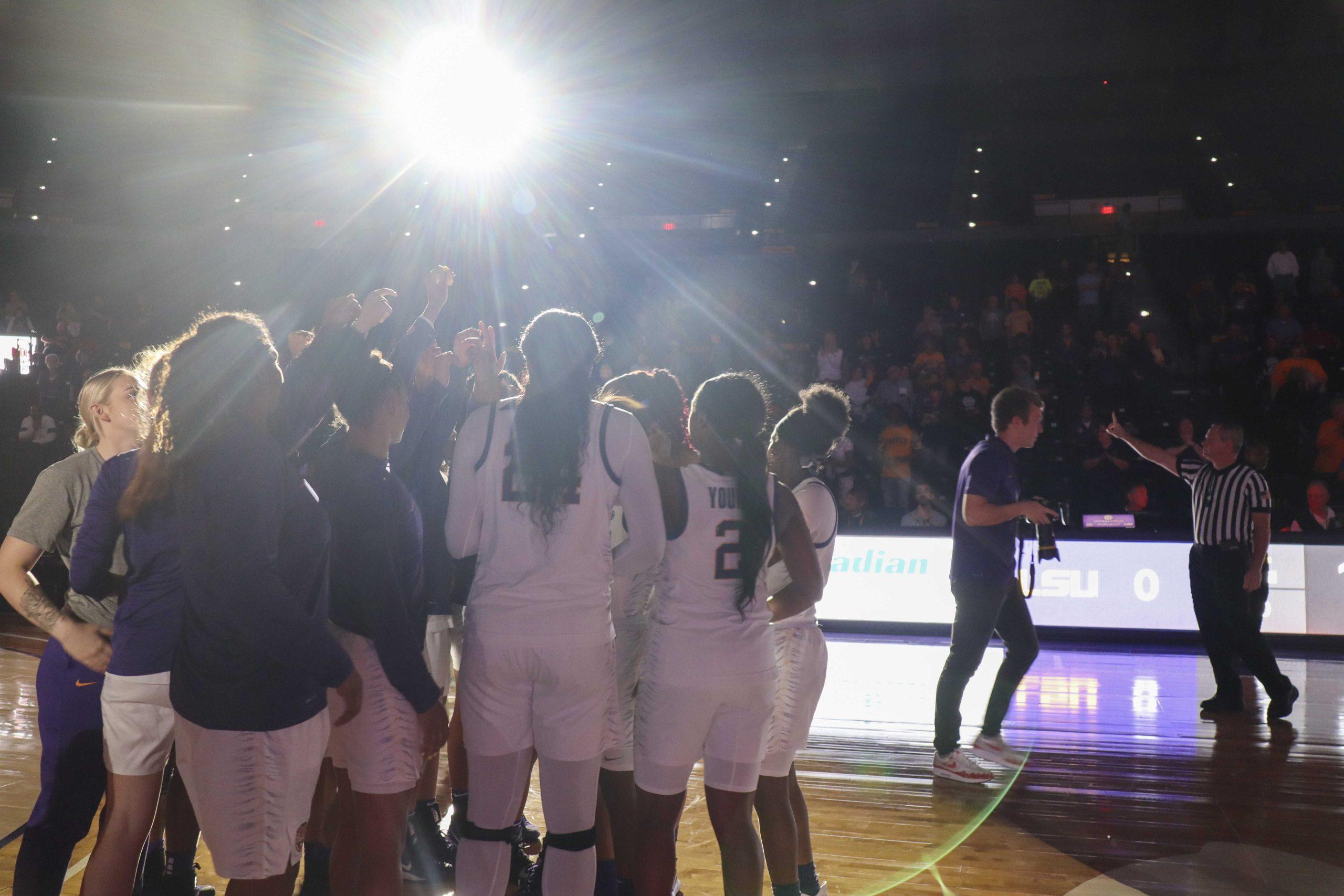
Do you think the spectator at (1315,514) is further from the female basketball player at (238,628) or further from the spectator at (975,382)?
the female basketball player at (238,628)

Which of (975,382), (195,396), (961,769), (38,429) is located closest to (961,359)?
(975,382)

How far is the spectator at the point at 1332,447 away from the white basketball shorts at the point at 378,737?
9.69 metres

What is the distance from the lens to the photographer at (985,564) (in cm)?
415

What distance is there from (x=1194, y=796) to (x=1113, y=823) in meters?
0.58

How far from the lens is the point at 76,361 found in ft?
42.1

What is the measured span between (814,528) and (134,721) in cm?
178

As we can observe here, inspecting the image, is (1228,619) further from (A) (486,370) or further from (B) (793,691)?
(A) (486,370)

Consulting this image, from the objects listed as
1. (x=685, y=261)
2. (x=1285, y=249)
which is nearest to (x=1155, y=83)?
(x=1285, y=249)

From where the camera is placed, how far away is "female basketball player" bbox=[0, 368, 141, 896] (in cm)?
228

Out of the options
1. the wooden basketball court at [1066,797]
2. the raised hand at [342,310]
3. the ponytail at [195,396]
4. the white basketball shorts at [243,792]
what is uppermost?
the raised hand at [342,310]

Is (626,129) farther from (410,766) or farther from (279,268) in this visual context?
(410,766)

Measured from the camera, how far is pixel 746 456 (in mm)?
2408

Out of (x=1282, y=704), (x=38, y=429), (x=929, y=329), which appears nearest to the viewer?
(x=1282, y=704)

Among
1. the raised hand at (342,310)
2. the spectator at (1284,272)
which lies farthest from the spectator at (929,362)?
the raised hand at (342,310)
